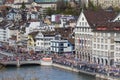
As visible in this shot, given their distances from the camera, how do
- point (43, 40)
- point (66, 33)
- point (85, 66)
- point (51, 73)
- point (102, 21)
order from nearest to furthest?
point (51, 73) → point (85, 66) → point (102, 21) → point (43, 40) → point (66, 33)

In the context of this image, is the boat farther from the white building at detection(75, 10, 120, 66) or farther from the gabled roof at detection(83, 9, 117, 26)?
the gabled roof at detection(83, 9, 117, 26)

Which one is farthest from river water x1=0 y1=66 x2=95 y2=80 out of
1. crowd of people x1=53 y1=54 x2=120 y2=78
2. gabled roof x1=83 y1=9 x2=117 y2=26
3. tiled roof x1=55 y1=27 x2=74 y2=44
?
tiled roof x1=55 y1=27 x2=74 y2=44

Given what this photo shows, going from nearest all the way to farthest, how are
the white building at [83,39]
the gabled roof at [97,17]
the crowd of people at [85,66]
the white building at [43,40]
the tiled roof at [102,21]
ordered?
the crowd of people at [85,66] → the tiled roof at [102,21] → the white building at [83,39] → the gabled roof at [97,17] → the white building at [43,40]

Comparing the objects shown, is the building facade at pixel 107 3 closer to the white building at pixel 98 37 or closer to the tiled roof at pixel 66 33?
the tiled roof at pixel 66 33

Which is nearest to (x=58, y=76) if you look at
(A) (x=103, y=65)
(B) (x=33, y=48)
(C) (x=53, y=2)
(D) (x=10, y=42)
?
(A) (x=103, y=65)

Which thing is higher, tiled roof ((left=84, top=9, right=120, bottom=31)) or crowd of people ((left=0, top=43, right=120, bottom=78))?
tiled roof ((left=84, top=9, right=120, bottom=31))

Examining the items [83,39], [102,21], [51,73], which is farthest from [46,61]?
[102,21]

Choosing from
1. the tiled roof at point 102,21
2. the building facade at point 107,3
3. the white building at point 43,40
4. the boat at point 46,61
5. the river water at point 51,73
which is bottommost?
the river water at point 51,73

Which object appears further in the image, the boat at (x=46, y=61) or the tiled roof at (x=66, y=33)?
the tiled roof at (x=66, y=33)

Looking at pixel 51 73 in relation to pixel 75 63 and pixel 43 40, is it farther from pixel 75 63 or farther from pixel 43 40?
pixel 43 40

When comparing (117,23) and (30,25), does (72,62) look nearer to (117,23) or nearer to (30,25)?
(117,23)

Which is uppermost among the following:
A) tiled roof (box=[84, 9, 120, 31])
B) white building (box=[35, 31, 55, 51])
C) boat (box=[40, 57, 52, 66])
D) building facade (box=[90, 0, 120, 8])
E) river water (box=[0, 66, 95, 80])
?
building facade (box=[90, 0, 120, 8])

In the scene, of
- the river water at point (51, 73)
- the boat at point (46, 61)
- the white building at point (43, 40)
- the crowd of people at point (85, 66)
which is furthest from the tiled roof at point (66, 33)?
the river water at point (51, 73)
